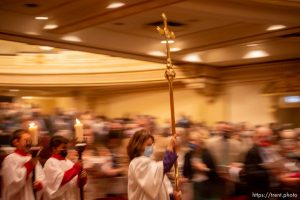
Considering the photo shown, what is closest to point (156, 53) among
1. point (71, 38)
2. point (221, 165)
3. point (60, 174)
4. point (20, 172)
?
point (71, 38)

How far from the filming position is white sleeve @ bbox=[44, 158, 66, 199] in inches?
231

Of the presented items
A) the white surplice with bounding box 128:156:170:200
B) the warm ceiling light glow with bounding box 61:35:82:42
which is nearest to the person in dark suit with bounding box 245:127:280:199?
the white surplice with bounding box 128:156:170:200

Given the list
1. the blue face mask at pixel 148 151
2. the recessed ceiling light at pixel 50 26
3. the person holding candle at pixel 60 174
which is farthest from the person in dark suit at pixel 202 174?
the recessed ceiling light at pixel 50 26

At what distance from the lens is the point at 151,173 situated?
448cm

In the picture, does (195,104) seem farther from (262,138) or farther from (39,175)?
(39,175)

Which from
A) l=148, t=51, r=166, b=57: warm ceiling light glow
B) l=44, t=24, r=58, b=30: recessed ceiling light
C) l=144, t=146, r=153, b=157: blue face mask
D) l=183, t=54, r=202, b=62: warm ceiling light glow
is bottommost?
l=144, t=146, r=153, b=157: blue face mask

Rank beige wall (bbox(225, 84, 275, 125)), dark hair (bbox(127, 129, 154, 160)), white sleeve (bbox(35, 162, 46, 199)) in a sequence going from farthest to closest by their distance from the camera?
beige wall (bbox(225, 84, 275, 125)) < white sleeve (bbox(35, 162, 46, 199)) < dark hair (bbox(127, 129, 154, 160))

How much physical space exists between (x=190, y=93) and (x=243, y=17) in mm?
6208

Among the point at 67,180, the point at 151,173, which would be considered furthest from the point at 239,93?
the point at 151,173

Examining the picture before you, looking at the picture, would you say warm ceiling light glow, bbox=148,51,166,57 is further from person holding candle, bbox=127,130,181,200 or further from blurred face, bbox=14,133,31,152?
person holding candle, bbox=127,130,181,200

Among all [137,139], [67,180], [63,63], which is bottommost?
[67,180]

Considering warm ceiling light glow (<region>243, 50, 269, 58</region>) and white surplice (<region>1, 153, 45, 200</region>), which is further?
warm ceiling light glow (<region>243, 50, 269, 58</region>)

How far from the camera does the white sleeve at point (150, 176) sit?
4.46 metres

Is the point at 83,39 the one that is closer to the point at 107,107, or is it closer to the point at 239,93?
the point at 239,93
